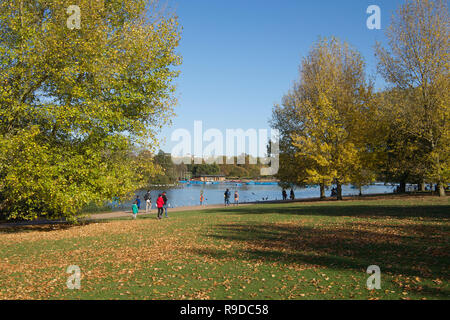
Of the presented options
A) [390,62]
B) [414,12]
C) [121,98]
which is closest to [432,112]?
[390,62]

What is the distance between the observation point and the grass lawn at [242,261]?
337 inches

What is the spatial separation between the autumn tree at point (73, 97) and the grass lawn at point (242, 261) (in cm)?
296

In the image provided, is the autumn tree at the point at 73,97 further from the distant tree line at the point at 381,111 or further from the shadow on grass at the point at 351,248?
the distant tree line at the point at 381,111

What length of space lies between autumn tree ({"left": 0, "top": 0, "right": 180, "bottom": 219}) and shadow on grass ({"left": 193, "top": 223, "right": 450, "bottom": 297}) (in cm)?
854

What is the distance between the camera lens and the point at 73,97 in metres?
20.9

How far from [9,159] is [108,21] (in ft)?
35.4

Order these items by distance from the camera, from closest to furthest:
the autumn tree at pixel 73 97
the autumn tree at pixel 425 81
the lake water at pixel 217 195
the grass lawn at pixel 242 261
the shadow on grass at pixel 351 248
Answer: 1. the grass lawn at pixel 242 261
2. the shadow on grass at pixel 351 248
3. the autumn tree at pixel 73 97
4. the autumn tree at pixel 425 81
5. the lake water at pixel 217 195

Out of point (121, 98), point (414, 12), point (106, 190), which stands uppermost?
point (414, 12)

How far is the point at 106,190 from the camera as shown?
20.4 metres

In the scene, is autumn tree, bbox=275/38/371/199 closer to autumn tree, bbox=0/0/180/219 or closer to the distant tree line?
the distant tree line

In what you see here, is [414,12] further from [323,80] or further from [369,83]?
[323,80]

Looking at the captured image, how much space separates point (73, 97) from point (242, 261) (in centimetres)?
1510

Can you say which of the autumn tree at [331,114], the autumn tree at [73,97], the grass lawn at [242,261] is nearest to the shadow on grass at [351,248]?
the grass lawn at [242,261]

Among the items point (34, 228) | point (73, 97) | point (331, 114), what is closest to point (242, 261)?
point (73, 97)
